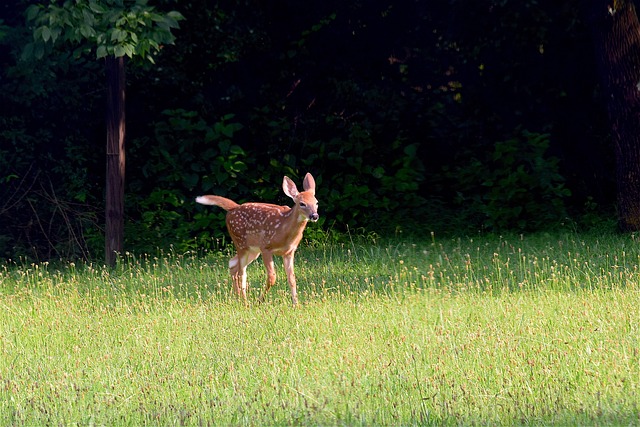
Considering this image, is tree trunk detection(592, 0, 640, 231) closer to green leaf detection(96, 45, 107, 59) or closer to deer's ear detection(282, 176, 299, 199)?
deer's ear detection(282, 176, 299, 199)

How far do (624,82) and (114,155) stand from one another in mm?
6962

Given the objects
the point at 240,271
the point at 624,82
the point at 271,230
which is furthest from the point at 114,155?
the point at 624,82

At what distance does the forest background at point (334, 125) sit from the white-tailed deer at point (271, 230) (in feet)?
15.7

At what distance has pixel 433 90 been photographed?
57.2 feet

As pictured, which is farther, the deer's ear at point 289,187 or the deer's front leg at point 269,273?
the deer's front leg at point 269,273

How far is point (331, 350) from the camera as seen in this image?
26.6 ft

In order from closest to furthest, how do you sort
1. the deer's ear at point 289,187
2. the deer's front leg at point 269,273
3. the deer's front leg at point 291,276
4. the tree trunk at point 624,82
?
1. the deer's front leg at point 291,276
2. the deer's ear at point 289,187
3. the deer's front leg at point 269,273
4. the tree trunk at point 624,82

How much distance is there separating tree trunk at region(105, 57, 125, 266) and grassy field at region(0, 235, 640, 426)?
49.0 inches

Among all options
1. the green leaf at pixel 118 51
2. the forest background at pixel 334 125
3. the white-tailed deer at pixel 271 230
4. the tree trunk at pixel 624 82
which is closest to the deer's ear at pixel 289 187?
the white-tailed deer at pixel 271 230

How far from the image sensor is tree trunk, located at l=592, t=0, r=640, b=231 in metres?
14.8

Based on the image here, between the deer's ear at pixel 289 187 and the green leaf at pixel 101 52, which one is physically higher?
the green leaf at pixel 101 52

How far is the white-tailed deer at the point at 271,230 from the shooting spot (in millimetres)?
10109

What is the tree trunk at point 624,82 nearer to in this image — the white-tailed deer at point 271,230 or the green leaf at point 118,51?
the white-tailed deer at point 271,230

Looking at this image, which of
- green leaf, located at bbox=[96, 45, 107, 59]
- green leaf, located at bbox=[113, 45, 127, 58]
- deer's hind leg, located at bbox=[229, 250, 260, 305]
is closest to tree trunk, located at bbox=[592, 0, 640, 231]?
deer's hind leg, located at bbox=[229, 250, 260, 305]
